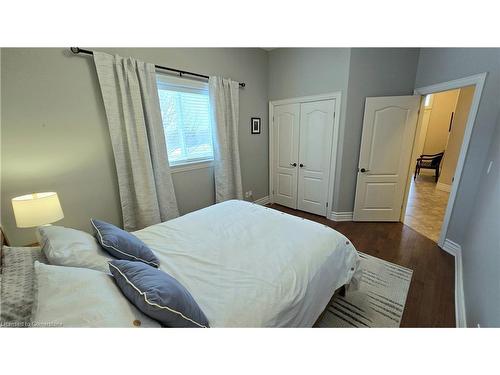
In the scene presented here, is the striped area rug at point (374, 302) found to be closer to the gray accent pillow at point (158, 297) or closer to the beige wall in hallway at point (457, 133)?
the gray accent pillow at point (158, 297)

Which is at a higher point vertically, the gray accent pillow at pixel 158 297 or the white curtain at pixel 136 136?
the white curtain at pixel 136 136

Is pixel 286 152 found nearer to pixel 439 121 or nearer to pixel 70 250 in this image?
pixel 70 250

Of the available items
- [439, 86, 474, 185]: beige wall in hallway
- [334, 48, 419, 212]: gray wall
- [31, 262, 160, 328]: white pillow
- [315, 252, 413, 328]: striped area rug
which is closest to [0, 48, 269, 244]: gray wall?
[31, 262, 160, 328]: white pillow

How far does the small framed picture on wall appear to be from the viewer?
11.3 feet

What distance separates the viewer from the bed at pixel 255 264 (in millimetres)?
979

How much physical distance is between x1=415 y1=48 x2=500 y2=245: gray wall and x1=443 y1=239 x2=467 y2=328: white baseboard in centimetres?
8

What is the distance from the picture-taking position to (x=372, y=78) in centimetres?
270

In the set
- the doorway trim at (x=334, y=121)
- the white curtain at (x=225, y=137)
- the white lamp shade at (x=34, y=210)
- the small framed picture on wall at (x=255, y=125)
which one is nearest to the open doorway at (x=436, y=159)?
the doorway trim at (x=334, y=121)

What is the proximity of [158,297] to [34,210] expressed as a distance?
1.34 metres

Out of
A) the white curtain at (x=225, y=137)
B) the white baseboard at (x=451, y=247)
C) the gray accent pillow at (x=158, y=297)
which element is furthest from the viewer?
the white curtain at (x=225, y=137)

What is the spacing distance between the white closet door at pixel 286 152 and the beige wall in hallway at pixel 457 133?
3325mm

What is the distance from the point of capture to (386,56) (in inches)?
103

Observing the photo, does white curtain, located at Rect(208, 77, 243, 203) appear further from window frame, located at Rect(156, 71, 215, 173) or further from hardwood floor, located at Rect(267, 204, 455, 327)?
hardwood floor, located at Rect(267, 204, 455, 327)

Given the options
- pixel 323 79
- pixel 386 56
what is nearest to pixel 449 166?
pixel 386 56
